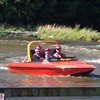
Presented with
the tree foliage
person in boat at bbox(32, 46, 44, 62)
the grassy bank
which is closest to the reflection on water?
person in boat at bbox(32, 46, 44, 62)

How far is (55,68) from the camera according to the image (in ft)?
56.6

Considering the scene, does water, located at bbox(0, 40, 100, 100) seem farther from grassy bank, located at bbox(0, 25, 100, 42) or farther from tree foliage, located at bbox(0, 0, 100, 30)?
tree foliage, located at bbox(0, 0, 100, 30)

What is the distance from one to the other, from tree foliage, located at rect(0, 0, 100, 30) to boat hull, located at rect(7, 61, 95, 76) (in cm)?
2700

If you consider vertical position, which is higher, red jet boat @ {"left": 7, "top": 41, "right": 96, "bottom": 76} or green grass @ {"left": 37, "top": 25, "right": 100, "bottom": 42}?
red jet boat @ {"left": 7, "top": 41, "right": 96, "bottom": 76}

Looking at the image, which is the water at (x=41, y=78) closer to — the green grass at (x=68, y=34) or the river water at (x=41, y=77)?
the river water at (x=41, y=77)

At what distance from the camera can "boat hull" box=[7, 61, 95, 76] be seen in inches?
662

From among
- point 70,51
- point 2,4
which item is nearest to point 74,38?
point 70,51

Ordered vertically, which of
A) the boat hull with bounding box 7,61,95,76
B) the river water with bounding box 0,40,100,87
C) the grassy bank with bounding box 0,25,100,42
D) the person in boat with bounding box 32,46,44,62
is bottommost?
the grassy bank with bounding box 0,25,100,42

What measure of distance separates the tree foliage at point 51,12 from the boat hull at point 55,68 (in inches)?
1063

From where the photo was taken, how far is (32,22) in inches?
1833

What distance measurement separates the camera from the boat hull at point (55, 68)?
1681cm

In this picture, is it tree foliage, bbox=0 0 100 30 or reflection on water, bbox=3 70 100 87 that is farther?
tree foliage, bbox=0 0 100 30

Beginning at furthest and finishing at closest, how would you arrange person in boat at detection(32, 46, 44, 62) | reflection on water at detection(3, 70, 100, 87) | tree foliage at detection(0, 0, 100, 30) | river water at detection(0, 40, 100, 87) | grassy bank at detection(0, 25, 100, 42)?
tree foliage at detection(0, 0, 100, 30), grassy bank at detection(0, 25, 100, 42), person in boat at detection(32, 46, 44, 62), river water at detection(0, 40, 100, 87), reflection on water at detection(3, 70, 100, 87)

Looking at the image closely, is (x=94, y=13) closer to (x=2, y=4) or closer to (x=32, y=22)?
(x=32, y=22)
